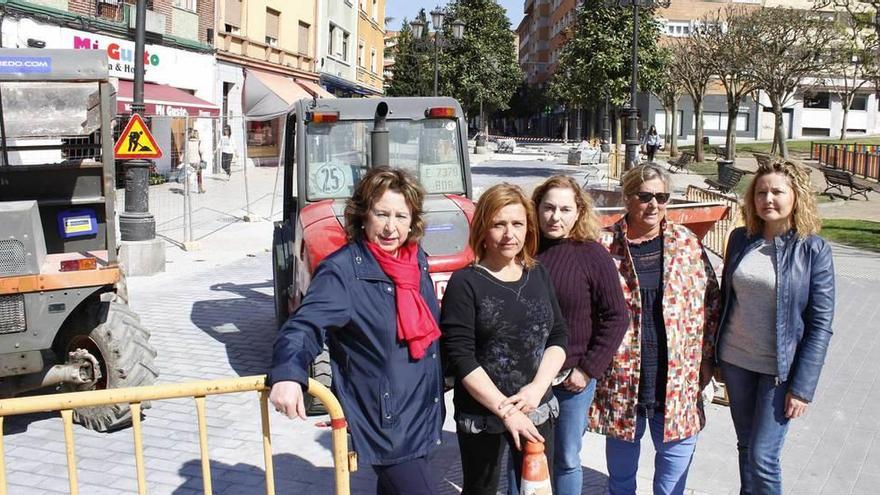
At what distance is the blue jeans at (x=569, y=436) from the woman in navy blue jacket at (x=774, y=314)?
667 millimetres

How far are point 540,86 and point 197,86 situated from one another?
72.4 meters

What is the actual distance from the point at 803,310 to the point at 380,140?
3338 millimetres

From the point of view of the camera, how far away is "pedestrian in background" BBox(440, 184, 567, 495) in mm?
3084

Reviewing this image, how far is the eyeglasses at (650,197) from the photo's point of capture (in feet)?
11.9

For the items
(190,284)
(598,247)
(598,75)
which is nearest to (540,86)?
(598,75)

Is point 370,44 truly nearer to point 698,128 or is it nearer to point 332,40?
point 332,40

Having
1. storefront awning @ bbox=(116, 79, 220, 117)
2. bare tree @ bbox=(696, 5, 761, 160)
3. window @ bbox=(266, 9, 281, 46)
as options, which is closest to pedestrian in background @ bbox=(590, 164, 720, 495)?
A: storefront awning @ bbox=(116, 79, 220, 117)

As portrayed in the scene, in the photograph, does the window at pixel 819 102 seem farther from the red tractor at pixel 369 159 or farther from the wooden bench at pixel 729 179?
the red tractor at pixel 369 159

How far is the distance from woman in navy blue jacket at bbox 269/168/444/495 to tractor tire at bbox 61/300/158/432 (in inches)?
113

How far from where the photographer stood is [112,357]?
5.32 m

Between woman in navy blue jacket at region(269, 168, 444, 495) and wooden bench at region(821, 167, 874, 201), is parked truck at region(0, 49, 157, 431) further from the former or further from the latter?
wooden bench at region(821, 167, 874, 201)

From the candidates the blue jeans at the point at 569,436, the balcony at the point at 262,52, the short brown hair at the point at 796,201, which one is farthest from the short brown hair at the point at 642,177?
the balcony at the point at 262,52

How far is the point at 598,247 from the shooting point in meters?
3.54

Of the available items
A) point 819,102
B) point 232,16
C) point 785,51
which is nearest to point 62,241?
point 232,16
